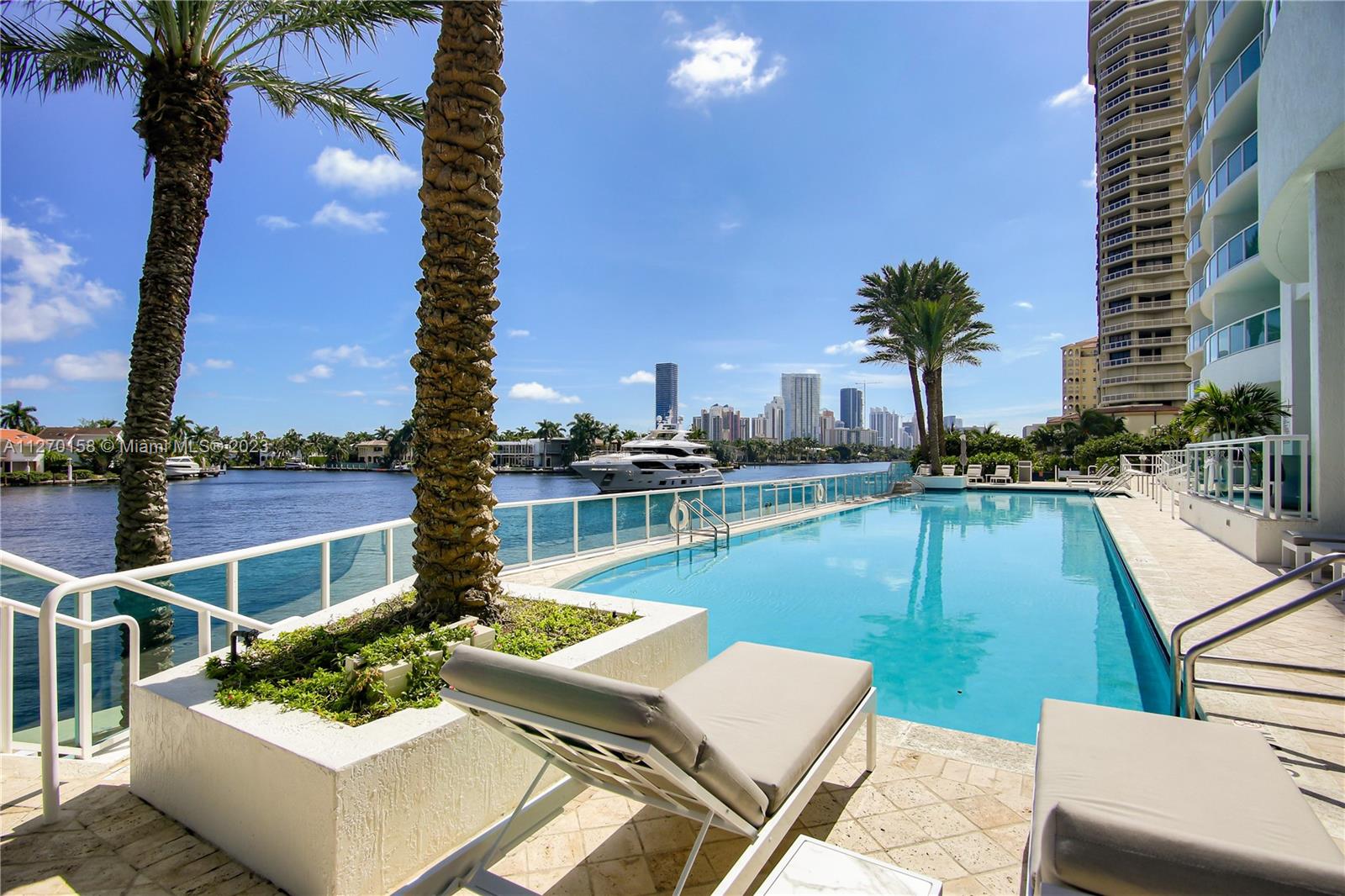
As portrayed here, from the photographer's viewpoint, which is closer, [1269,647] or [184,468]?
[1269,647]

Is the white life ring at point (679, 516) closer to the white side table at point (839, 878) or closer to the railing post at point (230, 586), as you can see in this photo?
the railing post at point (230, 586)

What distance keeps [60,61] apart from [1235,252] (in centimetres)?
2322

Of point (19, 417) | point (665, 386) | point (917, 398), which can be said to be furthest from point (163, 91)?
point (665, 386)

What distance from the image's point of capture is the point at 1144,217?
176 ft

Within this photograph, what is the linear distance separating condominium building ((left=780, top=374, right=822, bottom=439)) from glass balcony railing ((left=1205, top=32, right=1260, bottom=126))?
127020 millimetres

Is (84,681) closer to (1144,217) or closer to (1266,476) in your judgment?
(1266,476)

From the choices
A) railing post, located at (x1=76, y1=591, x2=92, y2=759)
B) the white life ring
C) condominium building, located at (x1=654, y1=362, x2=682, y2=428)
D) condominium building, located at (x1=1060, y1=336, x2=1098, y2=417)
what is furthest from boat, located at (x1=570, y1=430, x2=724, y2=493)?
condominium building, located at (x1=654, y1=362, x2=682, y2=428)

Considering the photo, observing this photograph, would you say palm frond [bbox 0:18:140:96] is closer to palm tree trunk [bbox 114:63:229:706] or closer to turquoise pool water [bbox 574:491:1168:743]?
palm tree trunk [bbox 114:63:229:706]

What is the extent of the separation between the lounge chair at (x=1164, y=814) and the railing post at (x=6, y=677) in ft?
14.4

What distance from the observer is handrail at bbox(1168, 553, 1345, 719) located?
2.45 meters

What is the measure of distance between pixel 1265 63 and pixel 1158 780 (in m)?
11.5

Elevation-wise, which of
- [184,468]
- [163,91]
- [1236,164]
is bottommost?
[184,468]

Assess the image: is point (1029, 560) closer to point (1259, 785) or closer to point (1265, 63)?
point (1265, 63)

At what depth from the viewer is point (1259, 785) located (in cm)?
188
